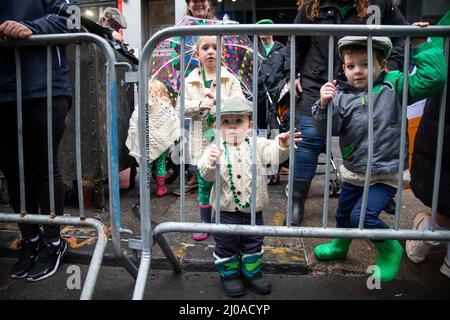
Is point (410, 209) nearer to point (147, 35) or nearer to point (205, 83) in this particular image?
point (205, 83)

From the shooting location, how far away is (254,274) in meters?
2.30

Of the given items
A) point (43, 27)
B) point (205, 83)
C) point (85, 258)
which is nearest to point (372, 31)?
point (205, 83)

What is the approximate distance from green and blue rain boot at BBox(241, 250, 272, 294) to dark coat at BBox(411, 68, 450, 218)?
1030 mm

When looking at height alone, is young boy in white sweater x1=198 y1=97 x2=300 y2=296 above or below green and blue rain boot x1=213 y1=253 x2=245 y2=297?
above

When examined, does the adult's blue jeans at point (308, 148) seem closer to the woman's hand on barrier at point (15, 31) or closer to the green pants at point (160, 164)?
the green pants at point (160, 164)

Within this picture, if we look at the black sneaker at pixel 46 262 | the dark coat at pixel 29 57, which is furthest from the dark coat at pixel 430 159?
the black sneaker at pixel 46 262

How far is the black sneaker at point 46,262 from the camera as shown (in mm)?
2393

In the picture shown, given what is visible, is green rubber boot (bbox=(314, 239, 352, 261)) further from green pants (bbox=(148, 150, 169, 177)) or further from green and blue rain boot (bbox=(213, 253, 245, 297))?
green pants (bbox=(148, 150, 169, 177))

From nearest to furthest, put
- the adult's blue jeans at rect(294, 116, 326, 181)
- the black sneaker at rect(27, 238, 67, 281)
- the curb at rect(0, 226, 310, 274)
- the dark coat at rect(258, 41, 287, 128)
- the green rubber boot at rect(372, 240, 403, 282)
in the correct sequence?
1. the green rubber boot at rect(372, 240, 403, 282)
2. the black sneaker at rect(27, 238, 67, 281)
3. the curb at rect(0, 226, 310, 274)
4. the adult's blue jeans at rect(294, 116, 326, 181)
5. the dark coat at rect(258, 41, 287, 128)

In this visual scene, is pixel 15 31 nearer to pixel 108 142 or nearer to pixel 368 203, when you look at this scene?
pixel 108 142

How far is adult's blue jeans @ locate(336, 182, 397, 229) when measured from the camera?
2.11 metres

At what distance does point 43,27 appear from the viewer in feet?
7.14

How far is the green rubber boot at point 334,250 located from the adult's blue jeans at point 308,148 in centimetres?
70

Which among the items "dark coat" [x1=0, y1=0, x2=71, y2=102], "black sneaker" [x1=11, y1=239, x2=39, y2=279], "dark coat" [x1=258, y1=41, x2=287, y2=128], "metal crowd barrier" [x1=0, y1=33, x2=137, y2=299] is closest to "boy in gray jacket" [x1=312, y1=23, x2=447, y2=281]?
"metal crowd barrier" [x1=0, y1=33, x2=137, y2=299]
